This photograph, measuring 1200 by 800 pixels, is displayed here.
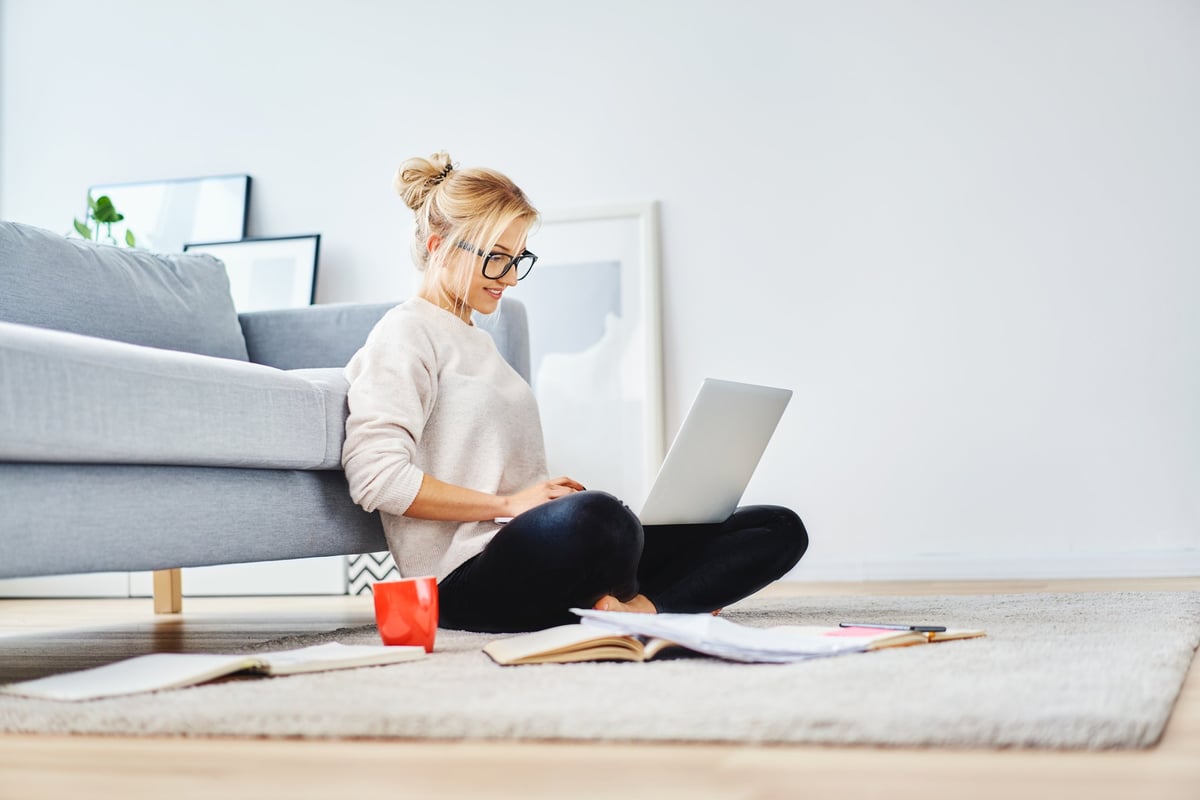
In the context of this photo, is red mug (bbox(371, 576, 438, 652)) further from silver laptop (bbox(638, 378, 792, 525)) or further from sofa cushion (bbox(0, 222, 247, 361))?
sofa cushion (bbox(0, 222, 247, 361))

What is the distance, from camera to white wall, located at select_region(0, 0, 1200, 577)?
3223 mm

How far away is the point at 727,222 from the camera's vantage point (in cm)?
350

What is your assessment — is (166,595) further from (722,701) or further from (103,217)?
(722,701)

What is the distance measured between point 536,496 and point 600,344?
187 centimetres

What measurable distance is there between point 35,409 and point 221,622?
1.28 metres

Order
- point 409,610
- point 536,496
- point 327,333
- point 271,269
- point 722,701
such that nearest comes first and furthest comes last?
1. point 722,701
2. point 409,610
3. point 536,496
4. point 327,333
5. point 271,269

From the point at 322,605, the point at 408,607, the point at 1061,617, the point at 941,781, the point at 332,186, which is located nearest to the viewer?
the point at 941,781

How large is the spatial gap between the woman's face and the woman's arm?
0.33 metres

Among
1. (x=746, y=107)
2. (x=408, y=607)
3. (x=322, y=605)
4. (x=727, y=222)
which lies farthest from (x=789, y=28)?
(x=408, y=607)

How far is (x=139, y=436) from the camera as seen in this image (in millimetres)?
1446

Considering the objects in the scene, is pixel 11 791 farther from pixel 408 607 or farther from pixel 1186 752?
pixel 1186 752

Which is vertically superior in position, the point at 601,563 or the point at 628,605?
the point at 601,563

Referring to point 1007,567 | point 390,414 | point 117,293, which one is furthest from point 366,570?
point 1007,567

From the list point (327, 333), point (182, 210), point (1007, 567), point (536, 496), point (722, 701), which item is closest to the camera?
point (722, 701)
